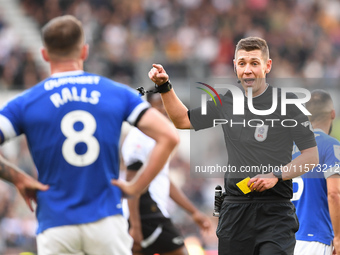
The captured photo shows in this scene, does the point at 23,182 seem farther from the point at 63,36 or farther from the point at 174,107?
the point at 174,107

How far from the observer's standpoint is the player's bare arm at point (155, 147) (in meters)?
4.54

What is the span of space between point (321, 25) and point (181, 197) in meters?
16.0

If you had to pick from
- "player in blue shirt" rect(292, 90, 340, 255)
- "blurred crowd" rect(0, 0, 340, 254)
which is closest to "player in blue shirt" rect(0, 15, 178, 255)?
"player in blue shirt" rect(292, 90, 340, 255)

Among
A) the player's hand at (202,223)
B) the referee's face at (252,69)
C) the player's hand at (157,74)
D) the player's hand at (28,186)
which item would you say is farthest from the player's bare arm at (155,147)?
the player's hand at (202,223)

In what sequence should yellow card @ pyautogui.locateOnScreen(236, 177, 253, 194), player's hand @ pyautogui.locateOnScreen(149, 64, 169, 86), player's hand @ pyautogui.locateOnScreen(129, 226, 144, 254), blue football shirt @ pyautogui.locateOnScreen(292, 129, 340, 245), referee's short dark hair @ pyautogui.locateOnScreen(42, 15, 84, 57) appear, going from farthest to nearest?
player's hand @ pyautogui.locateOnScreen(129, 226, 144, 254) < blue football shirt @ pyautogui.locateOnScreen(292, 129, 340, 245) < player's hand @ pyautogui.locateOnScreen(149, 64, 169, 86) < yellow card @ pyautogui.locateOnScreen(236, 177, 253, 194) < referee's short dark hair @ pyautogui.locateOnScreen(42, 15, 84, 57)

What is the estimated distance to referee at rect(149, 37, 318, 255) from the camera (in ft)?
18.5

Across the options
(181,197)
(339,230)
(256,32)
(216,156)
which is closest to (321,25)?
(256,32)

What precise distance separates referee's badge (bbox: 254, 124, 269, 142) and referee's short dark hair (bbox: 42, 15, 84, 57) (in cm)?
199

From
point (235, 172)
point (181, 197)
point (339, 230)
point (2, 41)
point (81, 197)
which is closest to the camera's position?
point (81, 197)

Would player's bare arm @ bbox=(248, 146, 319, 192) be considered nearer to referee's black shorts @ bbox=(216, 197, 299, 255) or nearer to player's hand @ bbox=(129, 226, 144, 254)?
referee's black shorts @ bbox=(216, 197, 299, 255)

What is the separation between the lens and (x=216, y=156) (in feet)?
57.2

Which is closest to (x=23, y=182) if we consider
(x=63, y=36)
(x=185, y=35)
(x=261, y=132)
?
(x=63, y=36)

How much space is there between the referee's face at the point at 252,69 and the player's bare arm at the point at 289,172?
0.74 m

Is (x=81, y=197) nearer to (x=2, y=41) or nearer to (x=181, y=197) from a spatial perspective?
(x=181, y=197)
